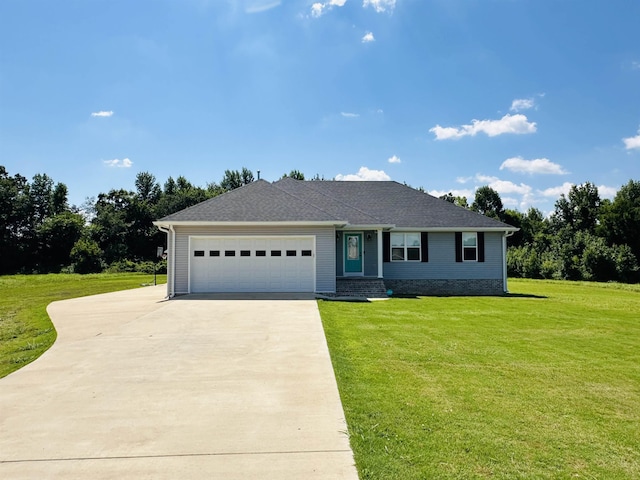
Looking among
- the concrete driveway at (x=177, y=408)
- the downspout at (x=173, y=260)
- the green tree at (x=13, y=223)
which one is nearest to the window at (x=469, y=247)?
the concrete driveway at (x=177, y=408)

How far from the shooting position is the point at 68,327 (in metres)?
9.50

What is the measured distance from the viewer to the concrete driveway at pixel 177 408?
3219mm

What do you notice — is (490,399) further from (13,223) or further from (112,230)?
(13,223)

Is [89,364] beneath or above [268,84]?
beneath

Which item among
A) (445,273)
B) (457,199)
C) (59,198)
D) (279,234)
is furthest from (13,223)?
(457,199)

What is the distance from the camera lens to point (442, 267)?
18.5 metres

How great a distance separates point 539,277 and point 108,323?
109 ft

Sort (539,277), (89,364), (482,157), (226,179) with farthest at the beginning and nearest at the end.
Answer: (226,179), (539,277), (482,157), (89,364)

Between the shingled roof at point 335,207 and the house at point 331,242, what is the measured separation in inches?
1.6

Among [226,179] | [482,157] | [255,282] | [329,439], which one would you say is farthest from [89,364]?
[226,179]

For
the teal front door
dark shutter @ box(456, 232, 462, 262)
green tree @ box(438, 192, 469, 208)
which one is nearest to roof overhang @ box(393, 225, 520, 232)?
dark shutter @ box(456, 232, 462, 262)

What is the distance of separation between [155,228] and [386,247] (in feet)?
124

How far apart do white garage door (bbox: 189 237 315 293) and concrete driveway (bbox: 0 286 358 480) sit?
283 inches

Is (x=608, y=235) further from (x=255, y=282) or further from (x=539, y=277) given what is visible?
(x=255, y=282)
